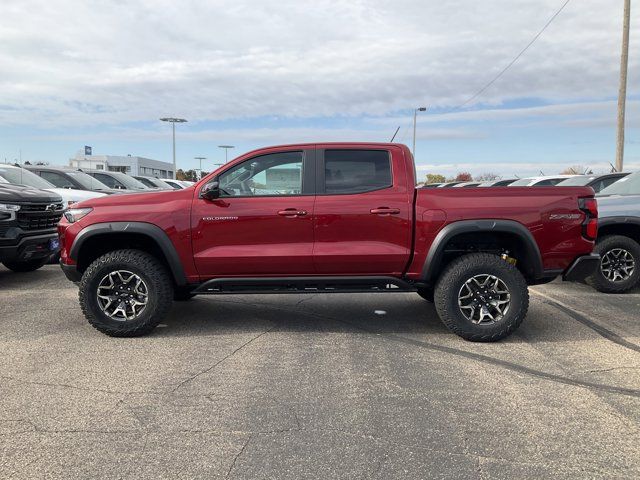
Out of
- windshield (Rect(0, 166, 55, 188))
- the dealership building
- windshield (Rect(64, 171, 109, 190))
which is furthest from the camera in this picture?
the dealership building

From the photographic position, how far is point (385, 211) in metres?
5.07

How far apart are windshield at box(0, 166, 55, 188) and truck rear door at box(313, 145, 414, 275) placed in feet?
24.6

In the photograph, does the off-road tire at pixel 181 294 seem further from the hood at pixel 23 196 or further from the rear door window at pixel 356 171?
the hood at pixel 23 196

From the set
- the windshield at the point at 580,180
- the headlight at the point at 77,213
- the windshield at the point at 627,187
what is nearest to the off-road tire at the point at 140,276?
the headlight at the point at 77,213

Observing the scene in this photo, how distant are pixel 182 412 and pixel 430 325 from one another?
3032 millimetres

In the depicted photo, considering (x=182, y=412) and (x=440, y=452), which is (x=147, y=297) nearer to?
(x=182, y=412)

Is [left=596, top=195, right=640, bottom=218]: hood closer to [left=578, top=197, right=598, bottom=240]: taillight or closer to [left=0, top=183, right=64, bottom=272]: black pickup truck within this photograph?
[left=578, top=197, right=598, bottom=240]: taillight

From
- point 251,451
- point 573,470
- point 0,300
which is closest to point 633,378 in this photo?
point 573,470

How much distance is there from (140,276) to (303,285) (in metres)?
1.58

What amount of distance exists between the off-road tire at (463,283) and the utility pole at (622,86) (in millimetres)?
14508

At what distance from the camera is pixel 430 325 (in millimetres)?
5703

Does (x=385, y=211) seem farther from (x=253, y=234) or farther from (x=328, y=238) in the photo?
(x=253, y=234)

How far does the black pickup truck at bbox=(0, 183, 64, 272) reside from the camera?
23.9 ft

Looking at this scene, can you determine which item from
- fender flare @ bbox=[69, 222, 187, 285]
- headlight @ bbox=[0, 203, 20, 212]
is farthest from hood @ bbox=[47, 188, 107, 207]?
fender flare @ bbox=[69, 222, 187, 285]
